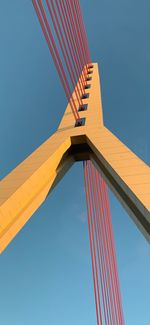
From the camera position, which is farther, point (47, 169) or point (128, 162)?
point (47, 169)

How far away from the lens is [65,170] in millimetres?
6934

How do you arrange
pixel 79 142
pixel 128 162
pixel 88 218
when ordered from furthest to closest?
1. pixel 88 218
2. pixel 79 142
3. pixel 128 162

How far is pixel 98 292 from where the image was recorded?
7391 mm

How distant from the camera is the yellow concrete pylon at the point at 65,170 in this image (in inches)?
165

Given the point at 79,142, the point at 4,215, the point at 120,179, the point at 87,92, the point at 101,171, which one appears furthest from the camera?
the point at 87,92

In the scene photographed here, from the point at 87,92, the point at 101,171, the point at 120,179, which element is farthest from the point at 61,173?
the point at 87,92

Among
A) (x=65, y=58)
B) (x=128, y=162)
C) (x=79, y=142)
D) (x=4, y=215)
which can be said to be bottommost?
(x=4, y=215)

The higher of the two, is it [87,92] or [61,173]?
[87,92]

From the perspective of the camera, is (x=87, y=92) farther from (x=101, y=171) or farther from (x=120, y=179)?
(x=120, y=179)

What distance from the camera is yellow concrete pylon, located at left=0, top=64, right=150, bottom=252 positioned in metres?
4.20

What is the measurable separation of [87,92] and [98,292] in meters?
7.04

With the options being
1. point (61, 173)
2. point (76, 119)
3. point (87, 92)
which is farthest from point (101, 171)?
point (87, 92)

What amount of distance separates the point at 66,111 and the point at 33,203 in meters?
5.41

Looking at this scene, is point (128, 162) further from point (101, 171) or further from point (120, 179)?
point (101, 171)
